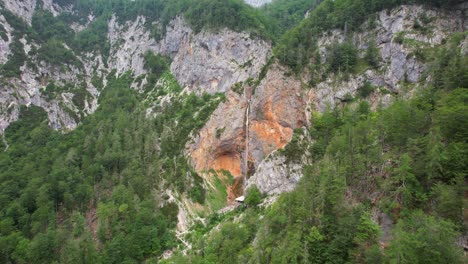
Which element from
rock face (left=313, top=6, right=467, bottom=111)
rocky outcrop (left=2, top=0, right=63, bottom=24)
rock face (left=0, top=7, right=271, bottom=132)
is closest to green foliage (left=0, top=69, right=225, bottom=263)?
→ rock face (left=0, top=7, right=271, bottom=132)

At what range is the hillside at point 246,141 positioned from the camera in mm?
31312

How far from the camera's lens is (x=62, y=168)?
66.1m

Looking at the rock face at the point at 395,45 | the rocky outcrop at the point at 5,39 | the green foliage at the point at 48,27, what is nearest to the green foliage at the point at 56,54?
the green foliage at the point at 48,27

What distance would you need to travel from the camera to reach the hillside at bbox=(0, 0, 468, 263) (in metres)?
31.3

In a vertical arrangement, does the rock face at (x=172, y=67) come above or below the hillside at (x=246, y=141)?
above

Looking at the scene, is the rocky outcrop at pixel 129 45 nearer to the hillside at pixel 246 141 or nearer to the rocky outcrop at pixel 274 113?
the hillside at pixel 246 141

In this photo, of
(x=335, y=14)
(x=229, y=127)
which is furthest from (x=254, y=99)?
(x=335, y=14)

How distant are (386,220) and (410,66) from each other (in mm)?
44236

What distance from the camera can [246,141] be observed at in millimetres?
71125

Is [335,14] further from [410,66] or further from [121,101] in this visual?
[121,101]

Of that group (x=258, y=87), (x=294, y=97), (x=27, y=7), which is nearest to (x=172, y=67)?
(x=258, y=87)

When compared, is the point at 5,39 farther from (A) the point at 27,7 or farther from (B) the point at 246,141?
(B) the point at 246,141

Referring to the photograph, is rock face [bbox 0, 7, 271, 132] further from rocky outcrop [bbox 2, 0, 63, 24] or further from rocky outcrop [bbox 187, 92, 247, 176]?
rocky outcrop [bbox 187, 92, 247, 176]

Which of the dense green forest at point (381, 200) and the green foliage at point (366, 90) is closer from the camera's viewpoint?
the dense green forest at point (381, 200)
